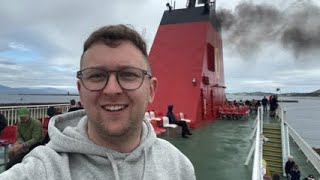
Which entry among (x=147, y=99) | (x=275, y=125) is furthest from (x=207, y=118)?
(x=147, y=99)

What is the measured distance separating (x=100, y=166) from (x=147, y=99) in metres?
0.32

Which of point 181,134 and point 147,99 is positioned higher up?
point 147,99

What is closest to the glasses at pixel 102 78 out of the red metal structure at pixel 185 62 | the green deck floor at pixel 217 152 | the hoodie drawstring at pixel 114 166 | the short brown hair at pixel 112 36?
the short brown hair at pixel 112 36

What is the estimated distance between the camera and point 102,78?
1.17 metres

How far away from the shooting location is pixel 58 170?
1.06 metres

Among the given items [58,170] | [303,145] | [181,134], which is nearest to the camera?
[58,170]

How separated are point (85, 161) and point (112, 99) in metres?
0.25

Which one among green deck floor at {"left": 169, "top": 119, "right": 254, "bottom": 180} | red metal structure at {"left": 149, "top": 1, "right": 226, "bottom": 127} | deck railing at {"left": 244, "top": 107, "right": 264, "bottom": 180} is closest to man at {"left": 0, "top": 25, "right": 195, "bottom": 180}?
deck railing at {"left": 244, "top": 107, "right": 264, "bottom": 180}

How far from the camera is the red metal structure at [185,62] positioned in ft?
38.4

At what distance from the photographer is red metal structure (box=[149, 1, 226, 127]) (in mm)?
A: 11719

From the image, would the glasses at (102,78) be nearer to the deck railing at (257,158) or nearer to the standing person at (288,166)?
the deck railing at (257,158)

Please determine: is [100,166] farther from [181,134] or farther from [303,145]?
[303,145]

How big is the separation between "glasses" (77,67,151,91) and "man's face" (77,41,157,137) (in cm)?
1

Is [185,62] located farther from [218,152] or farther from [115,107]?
[115,107]
